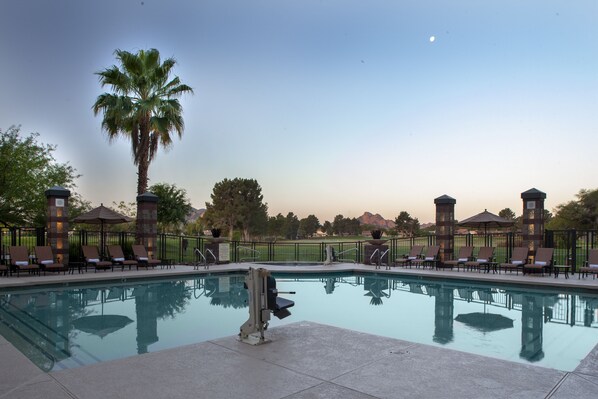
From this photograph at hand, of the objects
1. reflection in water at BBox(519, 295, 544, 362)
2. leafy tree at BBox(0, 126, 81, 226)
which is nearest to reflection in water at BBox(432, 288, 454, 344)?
reflection in water at BBox(519, 295, 544, 362)

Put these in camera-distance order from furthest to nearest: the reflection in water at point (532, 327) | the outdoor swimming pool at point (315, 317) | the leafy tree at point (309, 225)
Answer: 1. the leafy tree at point (309, 225)
2. the outdoor swimming pool at point (315, 317)
3. the reflection in water at point (532, 327)

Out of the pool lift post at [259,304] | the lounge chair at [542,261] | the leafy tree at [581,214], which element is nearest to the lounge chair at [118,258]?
the pool lift post at [259,304]

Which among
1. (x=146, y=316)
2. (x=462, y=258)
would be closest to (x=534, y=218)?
(x=462, y=258)

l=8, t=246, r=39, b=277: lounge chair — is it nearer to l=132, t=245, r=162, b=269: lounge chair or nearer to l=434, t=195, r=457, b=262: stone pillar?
l=132, t=245, r=162, b=269: lounge chair

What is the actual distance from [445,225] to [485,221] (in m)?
1.39

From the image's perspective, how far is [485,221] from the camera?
49.0 feet

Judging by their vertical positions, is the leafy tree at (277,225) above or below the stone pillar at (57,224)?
below

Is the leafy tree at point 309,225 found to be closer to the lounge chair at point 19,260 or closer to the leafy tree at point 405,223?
the leafy tree at point 405,223

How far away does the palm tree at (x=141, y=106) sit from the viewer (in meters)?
16.3

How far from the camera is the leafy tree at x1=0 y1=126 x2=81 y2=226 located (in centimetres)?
1902

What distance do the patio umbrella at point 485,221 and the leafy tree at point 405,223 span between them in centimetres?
4918

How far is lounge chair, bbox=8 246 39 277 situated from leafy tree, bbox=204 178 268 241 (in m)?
49.3

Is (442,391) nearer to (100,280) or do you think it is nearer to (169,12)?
(100,280)

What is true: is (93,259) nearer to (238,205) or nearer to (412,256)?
(412,256)
